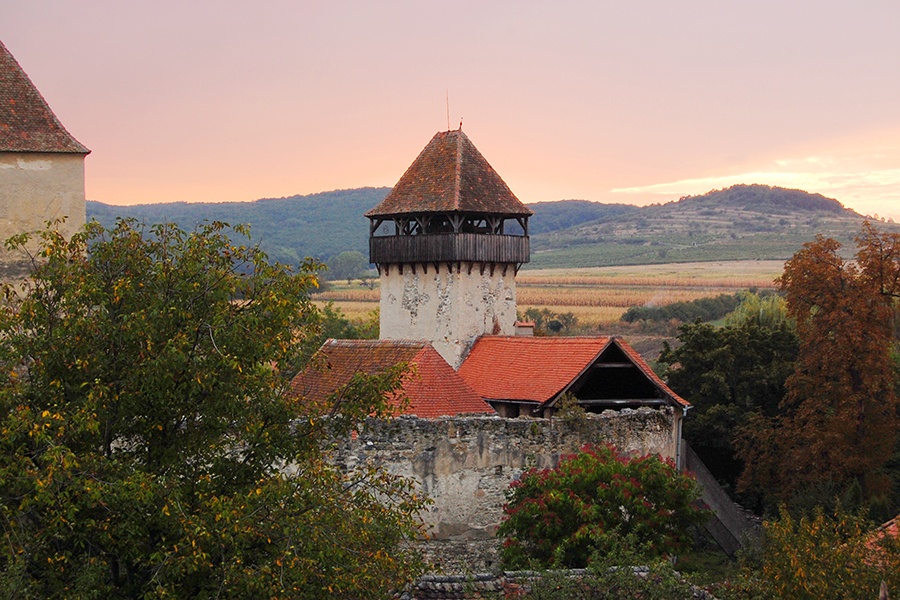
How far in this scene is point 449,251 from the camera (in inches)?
1359

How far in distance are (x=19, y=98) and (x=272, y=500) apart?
54.5 feet

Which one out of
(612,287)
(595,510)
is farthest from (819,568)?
(612,287)

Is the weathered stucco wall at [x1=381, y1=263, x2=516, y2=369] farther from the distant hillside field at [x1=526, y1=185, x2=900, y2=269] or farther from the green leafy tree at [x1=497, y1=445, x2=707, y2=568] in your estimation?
the distant hillside field at [x1=526, y1=185, x2=900, y2=269]

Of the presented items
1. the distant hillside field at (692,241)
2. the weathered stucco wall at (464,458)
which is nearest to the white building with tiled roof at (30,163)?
the weathered stucco wall at (464,458)

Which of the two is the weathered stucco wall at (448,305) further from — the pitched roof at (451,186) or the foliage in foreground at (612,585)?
the foliage in foreground at (612,585)

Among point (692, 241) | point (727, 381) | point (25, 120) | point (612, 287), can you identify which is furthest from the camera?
point (692, 241)

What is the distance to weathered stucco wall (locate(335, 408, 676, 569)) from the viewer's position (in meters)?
24.1

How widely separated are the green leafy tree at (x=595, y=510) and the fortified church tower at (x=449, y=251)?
42.8ft

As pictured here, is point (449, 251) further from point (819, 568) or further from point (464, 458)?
point (819, 568)

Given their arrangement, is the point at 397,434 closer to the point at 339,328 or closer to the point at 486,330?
the point at 486,330

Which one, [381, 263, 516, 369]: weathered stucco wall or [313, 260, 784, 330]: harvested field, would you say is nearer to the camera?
[381, 263, 516, 369]: weathered stucco wall

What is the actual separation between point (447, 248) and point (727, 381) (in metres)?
10.1

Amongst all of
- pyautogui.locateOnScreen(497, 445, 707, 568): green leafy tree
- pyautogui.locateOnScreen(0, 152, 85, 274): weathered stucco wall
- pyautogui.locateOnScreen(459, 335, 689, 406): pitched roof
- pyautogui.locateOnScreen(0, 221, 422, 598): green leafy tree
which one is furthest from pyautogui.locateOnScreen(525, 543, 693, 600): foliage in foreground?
pyautogui.locateOnScreen(0, 152, 85, 274): weathered stucco wall

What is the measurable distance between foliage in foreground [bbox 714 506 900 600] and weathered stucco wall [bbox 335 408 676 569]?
304 inches
